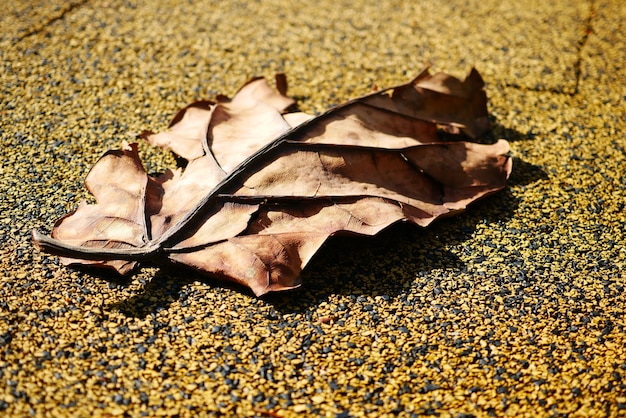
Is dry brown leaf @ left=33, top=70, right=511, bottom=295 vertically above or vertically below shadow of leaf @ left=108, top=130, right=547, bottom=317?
above

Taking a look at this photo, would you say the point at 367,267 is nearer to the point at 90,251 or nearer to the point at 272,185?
the point at 272,185

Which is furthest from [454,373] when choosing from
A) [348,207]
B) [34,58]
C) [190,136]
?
[34,58]

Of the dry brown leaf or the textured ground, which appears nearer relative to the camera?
the textured ground

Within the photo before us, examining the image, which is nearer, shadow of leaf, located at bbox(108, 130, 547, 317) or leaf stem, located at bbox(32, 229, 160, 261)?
leaf stem, located at bbox(32, 229, 160, 261)

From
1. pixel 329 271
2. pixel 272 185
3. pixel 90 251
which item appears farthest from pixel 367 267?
pixel 90 251

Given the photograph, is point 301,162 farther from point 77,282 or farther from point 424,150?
point 77,282
